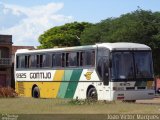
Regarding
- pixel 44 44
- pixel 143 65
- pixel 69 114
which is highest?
pixel 44 44

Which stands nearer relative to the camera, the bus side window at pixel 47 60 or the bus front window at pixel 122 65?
the bus front window at pixel 122 65

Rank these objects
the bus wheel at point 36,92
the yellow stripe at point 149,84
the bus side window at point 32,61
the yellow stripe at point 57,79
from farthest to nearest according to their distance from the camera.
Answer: the bus side window at point 32,61 → the bus wheel at point 36,92 → the yellow stripe at point 57,79 → the yellow stripe at point 149,84

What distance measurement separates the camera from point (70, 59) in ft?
99.2

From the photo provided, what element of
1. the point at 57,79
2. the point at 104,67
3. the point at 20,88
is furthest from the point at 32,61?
the point at 104,67

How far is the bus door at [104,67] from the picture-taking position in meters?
26.5

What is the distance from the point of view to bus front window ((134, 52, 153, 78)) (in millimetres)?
26847

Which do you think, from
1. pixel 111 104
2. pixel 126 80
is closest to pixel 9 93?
pixel 126 80

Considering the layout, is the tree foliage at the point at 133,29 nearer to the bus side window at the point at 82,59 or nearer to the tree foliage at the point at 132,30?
the tree foliage at the point at 132,30

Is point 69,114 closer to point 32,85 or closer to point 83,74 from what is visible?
point 83,74

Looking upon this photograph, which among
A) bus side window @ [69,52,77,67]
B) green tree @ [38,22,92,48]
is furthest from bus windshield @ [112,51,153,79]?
green tree @ [38,22,92,48]

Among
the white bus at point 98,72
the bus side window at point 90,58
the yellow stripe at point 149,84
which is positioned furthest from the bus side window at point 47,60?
the yellow stripe at point 149,84

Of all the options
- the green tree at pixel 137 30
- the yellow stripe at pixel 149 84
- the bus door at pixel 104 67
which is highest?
the green tree at pixel 137 30

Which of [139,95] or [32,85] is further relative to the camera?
[32,85]

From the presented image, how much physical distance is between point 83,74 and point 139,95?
3.59 metres
